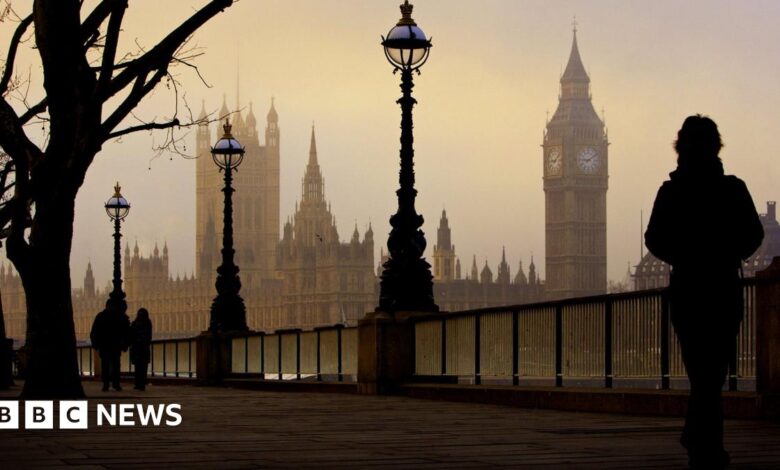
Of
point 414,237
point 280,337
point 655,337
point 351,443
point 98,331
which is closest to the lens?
point 351,443

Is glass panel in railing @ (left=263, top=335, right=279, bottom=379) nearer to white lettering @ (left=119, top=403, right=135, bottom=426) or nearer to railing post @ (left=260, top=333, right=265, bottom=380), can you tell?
railing post @ (left=260, top=333, right=265, bottom=380)

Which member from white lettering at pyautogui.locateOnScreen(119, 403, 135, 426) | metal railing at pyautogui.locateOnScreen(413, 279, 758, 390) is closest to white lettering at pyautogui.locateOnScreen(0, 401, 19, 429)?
white lettering at pyautogui.locateOnScreen(119, 403, 135, 426)

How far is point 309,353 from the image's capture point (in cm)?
2578

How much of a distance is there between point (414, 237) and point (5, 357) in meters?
8.30

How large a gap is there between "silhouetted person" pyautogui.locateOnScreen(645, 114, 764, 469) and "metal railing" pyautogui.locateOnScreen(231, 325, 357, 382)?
15.0 m

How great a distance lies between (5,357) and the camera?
2453 cm

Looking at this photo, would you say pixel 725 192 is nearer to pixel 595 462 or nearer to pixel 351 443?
pixel 595 462

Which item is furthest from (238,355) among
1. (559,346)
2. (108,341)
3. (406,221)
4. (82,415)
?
(82,415)

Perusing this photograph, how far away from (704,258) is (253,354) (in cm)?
2164

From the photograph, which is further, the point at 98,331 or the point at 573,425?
the point at 98,331

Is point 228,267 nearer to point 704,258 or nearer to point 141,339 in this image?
point 141,339

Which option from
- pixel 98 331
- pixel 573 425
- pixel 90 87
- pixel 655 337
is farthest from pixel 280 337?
pixel 573 425

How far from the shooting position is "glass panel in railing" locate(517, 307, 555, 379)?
15.8 metres

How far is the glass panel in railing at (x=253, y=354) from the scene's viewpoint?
28500 millimetres
